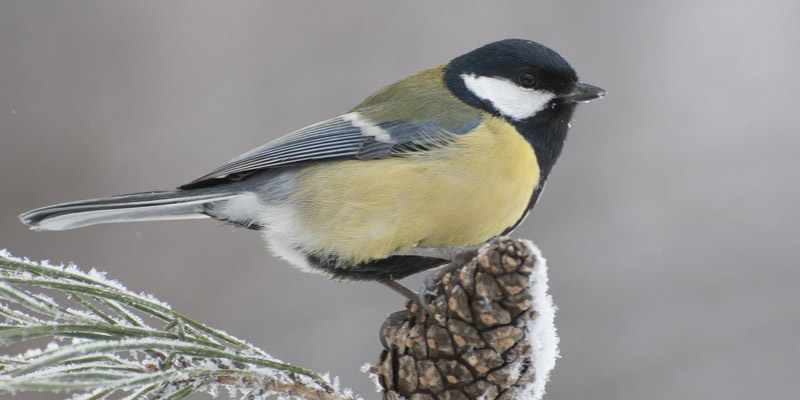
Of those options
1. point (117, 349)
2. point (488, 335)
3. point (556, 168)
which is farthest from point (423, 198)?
point (556, 168)

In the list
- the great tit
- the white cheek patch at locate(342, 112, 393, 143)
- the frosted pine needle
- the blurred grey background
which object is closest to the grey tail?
the great tit

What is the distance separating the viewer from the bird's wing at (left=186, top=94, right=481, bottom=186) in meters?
1.98

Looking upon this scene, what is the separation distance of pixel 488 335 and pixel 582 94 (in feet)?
3.57

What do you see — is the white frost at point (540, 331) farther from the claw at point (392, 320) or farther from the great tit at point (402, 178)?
the great tit at point (402, 178)

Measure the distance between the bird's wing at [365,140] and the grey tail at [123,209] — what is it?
0.06 metres

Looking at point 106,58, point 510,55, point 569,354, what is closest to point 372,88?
point 106,58

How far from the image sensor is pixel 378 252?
1810 millimetres

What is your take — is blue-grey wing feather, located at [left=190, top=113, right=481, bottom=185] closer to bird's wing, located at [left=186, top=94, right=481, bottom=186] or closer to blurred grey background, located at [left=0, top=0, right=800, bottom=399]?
bird's wing, located at [left=186, top=94, right=481, bottom=186]

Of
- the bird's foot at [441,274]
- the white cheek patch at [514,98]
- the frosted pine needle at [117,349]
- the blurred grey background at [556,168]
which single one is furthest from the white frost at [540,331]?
the blurred grey background at [556,168]

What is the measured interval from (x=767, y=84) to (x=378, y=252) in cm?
303

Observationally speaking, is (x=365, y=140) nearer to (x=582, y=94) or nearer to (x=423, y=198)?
(x=423, y=198)

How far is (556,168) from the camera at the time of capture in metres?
3.79

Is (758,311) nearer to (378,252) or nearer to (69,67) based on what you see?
(378,252)

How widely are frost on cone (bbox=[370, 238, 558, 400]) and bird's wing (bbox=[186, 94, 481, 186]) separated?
0.79 meters
